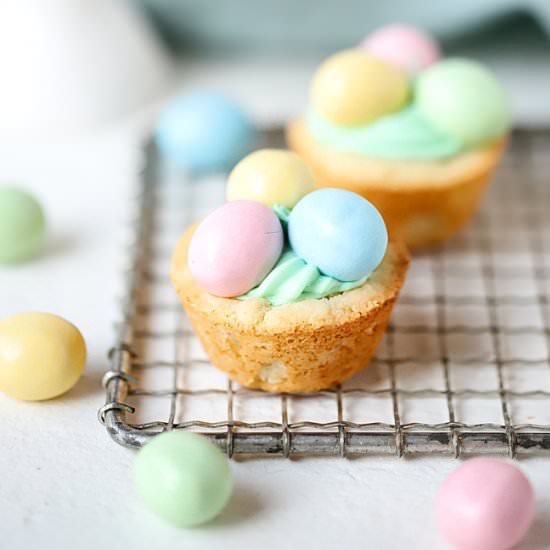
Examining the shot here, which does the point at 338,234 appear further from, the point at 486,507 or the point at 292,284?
the point at 486,507

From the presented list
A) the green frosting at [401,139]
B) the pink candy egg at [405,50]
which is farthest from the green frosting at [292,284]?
the pink candy egg at [405,50]

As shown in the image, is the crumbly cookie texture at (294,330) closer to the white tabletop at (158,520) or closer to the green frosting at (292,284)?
the green frosting at (292,284)

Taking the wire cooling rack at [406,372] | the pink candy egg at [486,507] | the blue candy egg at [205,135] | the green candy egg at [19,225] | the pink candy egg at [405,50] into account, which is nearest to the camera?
the pink candy egg at [486,507]

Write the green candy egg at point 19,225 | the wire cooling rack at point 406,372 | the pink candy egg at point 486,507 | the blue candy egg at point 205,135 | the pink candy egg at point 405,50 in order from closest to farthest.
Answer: the pink candy egg at point 486,507, the wire cooling rack at point 406,372, the green candy egg at point 19,225, the pink candy egg at point 405,50, the blue candy egg at point 205,135

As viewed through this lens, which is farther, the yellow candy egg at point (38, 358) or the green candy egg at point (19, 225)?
the green candy egg at point (19, 225)

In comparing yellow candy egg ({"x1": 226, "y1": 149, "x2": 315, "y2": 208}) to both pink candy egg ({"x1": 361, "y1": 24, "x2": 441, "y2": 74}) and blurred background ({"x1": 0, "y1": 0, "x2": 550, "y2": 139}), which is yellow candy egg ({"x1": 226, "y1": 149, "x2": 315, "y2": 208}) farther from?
blurred background ({"x1": 0, "y1": 0, "x2": 550, "y2": 139})

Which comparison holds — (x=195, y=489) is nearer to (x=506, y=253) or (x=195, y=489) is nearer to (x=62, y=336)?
(x=62, y=336)

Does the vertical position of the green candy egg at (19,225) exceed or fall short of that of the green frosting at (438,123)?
it exceeds it

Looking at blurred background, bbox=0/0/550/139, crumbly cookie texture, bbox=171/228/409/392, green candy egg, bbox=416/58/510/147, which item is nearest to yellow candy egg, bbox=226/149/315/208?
crumbly cookie texture, bbox=171/228/409/392
